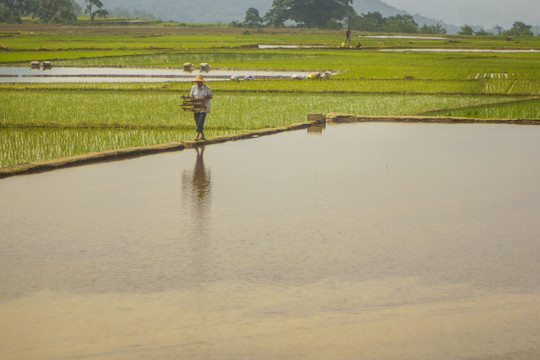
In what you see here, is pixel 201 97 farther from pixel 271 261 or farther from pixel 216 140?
pixel 271 261

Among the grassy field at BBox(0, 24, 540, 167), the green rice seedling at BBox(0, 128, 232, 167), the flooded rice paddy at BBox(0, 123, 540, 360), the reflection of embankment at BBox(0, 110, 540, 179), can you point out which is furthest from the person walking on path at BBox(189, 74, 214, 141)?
the flooded rice paddy at BBox(0, 123, 540, 360)

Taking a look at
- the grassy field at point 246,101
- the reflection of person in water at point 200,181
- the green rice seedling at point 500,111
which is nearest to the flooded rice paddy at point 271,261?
the reflection of person in water at point 200,181

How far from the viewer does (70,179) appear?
8.90m

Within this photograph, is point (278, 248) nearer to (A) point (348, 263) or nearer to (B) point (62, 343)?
(A) point (348, 263)

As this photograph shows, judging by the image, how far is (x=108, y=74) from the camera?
31.0 m

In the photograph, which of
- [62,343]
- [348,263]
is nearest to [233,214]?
[348,263]

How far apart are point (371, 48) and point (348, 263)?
47.7 metres

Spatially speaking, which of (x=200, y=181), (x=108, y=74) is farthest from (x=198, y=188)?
(x=108, y=74)

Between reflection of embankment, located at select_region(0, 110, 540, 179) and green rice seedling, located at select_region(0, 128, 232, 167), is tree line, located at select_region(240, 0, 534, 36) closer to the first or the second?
reflection of embankment, located at select_region(0, 110, 540, 179)

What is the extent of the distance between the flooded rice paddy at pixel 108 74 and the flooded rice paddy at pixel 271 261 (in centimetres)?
1918

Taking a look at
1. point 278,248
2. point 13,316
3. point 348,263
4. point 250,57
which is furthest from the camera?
point 250,57

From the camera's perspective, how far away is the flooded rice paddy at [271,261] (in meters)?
4.21

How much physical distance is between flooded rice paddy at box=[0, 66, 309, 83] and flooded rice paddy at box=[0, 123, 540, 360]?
1918cm

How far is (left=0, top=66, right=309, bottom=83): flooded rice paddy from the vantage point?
28344mm
